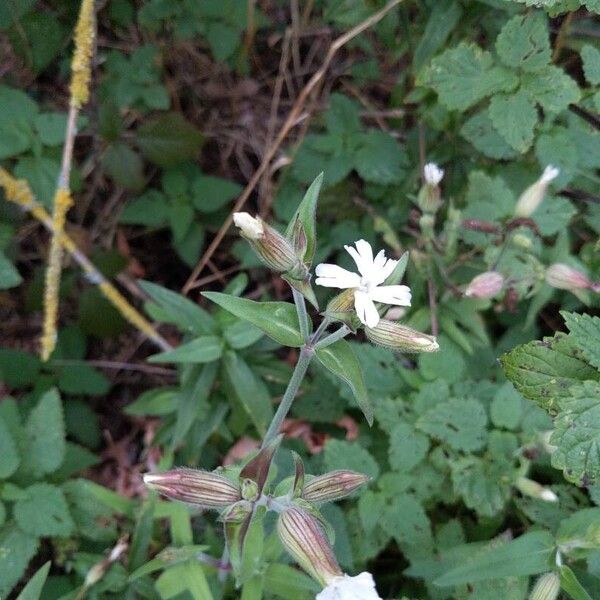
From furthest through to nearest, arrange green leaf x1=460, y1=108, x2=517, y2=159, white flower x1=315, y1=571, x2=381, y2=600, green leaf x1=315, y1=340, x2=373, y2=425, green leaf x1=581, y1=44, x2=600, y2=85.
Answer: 1. green leaf x1=460, y1=108, x2=517, y2=159
2. green leaf x1=581, y1=44, x2=600, y2=85
3. green leaf x1=315, y1=340, x2=373, y2=425
4. white flower x1=315, y1=571, x2=381, y2=600

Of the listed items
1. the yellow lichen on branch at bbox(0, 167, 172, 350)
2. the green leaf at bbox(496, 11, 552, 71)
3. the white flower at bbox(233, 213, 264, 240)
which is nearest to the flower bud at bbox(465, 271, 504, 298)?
the green leaf at bbox(496, 11, 552, 71)

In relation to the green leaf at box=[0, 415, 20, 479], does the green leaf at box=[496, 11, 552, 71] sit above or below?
above

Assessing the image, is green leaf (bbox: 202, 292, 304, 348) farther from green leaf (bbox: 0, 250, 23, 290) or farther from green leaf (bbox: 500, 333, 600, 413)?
green leaf (bbox: 0, 250, 23, 290)

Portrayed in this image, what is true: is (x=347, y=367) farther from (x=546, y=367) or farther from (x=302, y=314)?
(x=546, y=367)

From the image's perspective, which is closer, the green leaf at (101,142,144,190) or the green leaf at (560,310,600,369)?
the green leaf at (560,310,600,369)

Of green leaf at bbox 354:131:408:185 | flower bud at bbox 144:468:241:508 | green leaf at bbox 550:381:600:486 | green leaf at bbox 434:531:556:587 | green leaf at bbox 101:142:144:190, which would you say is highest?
green leaf at bbox 550:381:600:486

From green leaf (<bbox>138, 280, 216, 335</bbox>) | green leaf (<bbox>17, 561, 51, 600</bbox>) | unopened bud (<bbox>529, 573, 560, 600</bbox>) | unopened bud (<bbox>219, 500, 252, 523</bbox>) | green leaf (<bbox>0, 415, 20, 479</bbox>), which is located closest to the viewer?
unopened bud (<bbox>219, 500, 252, 523</bbox>)

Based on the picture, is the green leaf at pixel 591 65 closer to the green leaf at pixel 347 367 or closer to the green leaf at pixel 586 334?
the green leaf at pixel 586 334
